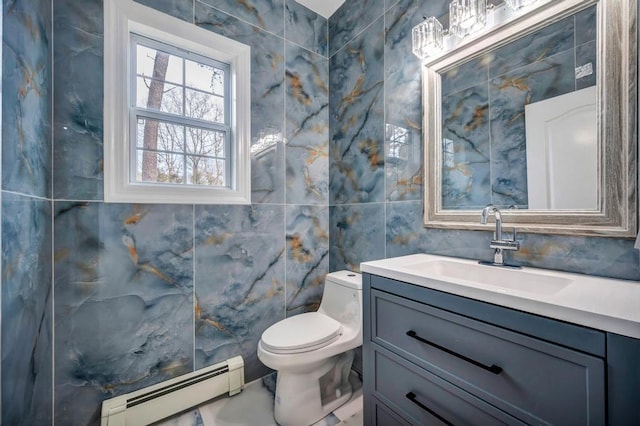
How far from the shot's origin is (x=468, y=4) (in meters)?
1.18

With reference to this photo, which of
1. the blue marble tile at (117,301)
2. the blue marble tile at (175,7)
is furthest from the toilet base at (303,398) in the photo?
the blue marble tile at (175,7)

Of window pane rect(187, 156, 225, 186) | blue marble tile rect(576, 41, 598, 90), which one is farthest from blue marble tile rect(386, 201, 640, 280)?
window pane rect(187, 156, 225, 186)

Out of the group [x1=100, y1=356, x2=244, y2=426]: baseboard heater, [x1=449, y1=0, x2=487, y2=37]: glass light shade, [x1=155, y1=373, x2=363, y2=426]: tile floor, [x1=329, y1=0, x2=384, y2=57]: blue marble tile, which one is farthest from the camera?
[x1=329, y1=0, x2=384, y2=57]: blue marble tile

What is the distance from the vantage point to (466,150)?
50.7 inches

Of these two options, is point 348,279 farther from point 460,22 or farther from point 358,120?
point 460,22

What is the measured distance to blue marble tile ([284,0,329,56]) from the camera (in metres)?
1.94

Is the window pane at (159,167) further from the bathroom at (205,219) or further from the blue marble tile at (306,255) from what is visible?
→ the blue marble tile at (306,255)

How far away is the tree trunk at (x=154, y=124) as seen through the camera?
4.96ft

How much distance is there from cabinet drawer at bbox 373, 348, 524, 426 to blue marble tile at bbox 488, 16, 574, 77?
4.22 ft

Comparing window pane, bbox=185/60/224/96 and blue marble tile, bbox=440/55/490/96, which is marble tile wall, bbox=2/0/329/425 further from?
blue marble tile, bbox=440/55/490/96

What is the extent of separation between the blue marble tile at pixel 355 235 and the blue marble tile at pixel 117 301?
1043 millimetres

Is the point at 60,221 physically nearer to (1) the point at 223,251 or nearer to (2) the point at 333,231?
(1) the point at 223,251

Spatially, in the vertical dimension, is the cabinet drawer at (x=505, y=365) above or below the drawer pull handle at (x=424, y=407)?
above

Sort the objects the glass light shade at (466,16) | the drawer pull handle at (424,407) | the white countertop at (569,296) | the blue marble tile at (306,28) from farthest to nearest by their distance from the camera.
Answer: the blue marble tile at (306,28), the glass light shade at (466,16), the drawer pull handle at (424,407), the white countertop at (569,296)
